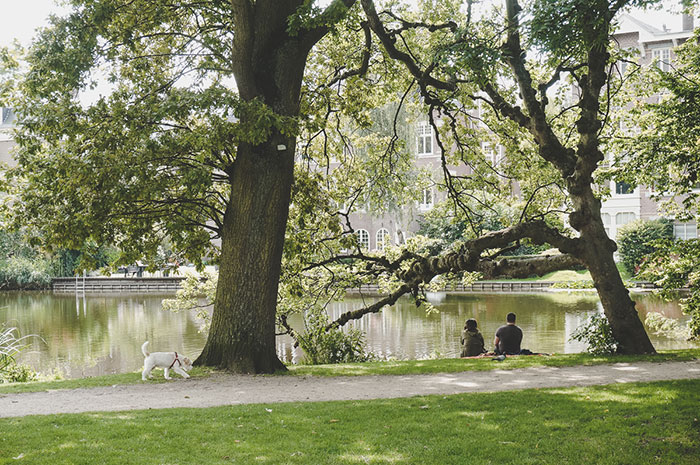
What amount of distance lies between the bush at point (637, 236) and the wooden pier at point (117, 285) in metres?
28.2

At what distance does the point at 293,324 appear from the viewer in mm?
24766

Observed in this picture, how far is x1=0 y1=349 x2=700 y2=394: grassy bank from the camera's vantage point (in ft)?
30.9

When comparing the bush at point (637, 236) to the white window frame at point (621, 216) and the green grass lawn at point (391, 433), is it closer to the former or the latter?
the white window frame at point (621, 216)

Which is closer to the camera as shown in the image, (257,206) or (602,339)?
(257,206)

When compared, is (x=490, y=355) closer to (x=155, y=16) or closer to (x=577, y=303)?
(x=155, y=16)

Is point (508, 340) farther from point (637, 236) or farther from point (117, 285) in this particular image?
point (117, 285)

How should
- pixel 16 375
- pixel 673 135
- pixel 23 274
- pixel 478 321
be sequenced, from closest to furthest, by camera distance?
pixel 673 135 < pixel 16 375 < pixel 478 321 < pixel 23 274

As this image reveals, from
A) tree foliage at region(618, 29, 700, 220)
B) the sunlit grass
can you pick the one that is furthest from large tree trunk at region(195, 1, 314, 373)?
tree foliage at region(618, 29, 700, 220)

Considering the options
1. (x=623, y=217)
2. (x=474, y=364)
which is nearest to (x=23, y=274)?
(x=474, y=364)

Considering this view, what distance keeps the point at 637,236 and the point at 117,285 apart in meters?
34.3

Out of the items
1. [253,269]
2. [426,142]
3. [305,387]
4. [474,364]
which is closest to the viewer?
[305,387]

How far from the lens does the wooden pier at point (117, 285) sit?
41750 mm

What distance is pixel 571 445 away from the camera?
548cm

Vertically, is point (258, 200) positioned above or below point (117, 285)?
above
